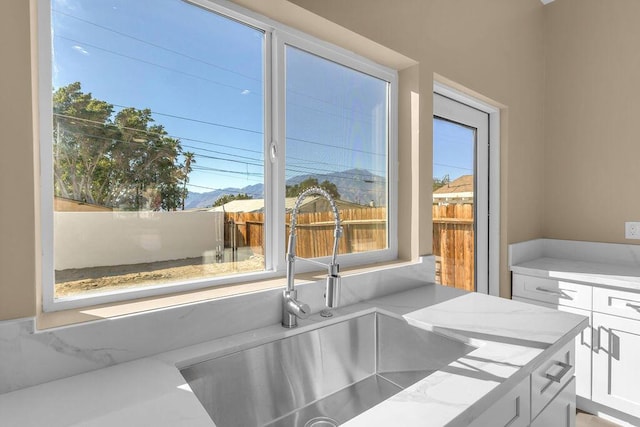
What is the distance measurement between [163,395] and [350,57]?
1.51 meters

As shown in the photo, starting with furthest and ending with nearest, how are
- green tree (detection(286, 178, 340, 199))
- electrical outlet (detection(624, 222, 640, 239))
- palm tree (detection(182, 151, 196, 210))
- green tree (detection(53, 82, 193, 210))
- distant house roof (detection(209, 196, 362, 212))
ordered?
electrical outlet (detection(624, 222, 640, 239)), green tree (detection(286, 178, 340, 199)), distant house roof (detection(209, 196, 362, 212)), palm tree (detection(182, 151, 196, 210)), green tree (detection(53, 82, 193, 210))

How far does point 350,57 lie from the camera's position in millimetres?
1626

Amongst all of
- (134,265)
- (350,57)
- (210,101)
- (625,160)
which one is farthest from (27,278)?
(625,160)

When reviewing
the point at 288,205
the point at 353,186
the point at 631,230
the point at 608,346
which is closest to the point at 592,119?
the point at 631,230

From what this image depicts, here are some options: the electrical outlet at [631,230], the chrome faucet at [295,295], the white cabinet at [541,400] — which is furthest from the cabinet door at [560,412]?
the electrical outlet at [631,230]

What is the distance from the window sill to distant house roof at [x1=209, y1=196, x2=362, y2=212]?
0.28m

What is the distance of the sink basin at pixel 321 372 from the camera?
99 centimetres

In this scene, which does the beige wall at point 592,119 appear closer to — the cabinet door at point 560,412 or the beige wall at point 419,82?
the beige wall at point 419,82

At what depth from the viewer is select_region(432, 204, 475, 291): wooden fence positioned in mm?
2141

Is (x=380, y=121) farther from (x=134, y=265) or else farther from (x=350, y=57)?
(x=134, y=265)

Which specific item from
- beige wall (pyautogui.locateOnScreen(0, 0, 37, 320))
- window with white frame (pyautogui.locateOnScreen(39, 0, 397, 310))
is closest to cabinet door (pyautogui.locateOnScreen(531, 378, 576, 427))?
window with white frame (pyautogui.locateOnScreen(39, 0, 397, 310))

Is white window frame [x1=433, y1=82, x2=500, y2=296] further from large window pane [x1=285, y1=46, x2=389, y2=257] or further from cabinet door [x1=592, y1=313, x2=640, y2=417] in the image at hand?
large window pane [x1=285, y1=46, x2=389, y2=257]

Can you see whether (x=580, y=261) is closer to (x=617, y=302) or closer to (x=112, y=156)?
(x=617, y=302)

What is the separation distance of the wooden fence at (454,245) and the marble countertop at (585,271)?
34 cm
